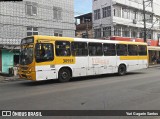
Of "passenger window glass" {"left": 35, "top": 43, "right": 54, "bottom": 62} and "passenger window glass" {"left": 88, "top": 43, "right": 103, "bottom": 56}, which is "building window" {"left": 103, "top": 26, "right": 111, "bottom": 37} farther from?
"passenger window glass" {"left": 35, "top": 43, "right": 54, "bottom": 62}

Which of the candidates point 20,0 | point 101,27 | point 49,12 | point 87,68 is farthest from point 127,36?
point 87,68

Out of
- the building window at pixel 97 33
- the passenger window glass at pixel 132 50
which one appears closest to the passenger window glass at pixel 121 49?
the passenger window glass at pixel 132 50

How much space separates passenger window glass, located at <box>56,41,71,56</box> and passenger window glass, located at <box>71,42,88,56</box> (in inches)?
17.3

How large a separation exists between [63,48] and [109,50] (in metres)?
4.59

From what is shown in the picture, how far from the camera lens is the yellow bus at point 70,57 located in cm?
1541

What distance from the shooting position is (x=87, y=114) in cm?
777

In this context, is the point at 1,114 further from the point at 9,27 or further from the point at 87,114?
the point at 9,27

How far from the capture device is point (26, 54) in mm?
15781

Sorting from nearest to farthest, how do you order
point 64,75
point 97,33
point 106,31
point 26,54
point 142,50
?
point 26,54 → point 64,75 → point 142,50 → point 106,31 → point 97,33

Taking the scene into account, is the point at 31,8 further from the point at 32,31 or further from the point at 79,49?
the point at 79,49

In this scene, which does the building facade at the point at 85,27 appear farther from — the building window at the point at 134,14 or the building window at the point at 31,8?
the building window at the point at 31,8

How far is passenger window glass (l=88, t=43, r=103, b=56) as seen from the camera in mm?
18484

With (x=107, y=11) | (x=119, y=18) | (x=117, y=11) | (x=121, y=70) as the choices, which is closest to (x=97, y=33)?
(x=107, y=11)

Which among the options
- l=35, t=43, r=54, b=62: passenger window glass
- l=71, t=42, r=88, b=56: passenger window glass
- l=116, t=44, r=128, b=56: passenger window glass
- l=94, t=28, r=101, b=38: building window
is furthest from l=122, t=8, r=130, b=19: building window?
l=35, t=43, r=54, b=62: passenger window glass
